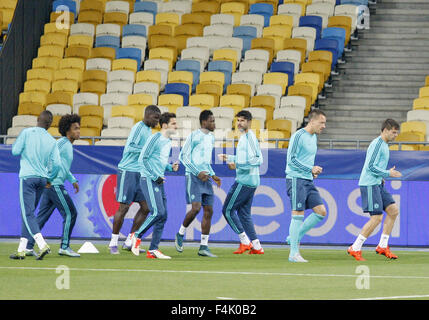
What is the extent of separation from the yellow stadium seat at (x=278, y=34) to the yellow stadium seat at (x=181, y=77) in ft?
8.35

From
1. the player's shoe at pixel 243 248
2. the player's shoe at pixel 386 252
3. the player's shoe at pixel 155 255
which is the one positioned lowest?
the player's shoe at pixel 155 255

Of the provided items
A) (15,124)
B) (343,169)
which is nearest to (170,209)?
(343,169)

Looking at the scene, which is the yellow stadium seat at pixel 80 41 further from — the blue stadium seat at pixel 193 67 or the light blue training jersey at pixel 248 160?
the light blue training jersey at pixel 248 160

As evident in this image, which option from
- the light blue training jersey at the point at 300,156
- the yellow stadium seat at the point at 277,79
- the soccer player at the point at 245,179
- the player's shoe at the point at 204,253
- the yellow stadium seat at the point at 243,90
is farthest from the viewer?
the yellow stadium seat at the point at 277,79

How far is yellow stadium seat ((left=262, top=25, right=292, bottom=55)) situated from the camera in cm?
2492

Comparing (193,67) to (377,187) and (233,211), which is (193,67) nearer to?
(233,211)

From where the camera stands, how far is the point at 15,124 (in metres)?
22.5

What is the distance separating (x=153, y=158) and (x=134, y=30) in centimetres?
1391

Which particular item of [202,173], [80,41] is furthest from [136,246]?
[80,41]

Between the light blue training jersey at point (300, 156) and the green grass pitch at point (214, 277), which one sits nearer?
the green grass pitch at point (214, 277)

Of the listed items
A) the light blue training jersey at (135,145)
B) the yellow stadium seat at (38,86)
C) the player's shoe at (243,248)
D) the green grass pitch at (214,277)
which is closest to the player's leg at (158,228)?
the green grass pitch at (214,277)

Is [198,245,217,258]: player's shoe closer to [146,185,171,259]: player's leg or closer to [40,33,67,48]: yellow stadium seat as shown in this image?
[146,185,171,259]: player's leg

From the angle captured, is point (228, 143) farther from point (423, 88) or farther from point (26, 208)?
point (423, 88)

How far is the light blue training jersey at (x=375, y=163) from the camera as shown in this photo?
13.6 meters
